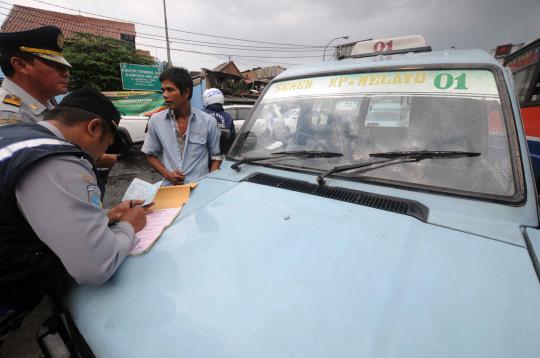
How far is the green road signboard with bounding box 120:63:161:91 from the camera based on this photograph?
14.4m

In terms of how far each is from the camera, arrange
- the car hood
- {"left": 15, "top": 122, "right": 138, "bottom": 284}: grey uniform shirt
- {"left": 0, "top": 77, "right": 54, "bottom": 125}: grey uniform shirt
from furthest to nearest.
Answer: {"left": 0, "top": 77, "right": 54, "bottom": 125}: grey uniform shirt → {"left": 15, "top": 122, "right": 138, "bottom": 284}: grey uniform shirt → the car hood

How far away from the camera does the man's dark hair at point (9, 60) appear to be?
1.91 m

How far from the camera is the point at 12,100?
1886mm

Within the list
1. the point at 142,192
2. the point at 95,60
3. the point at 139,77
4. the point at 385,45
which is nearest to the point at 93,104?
the point at 142,192

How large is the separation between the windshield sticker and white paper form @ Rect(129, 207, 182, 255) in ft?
3.89

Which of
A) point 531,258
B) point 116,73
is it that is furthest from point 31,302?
point 116,73

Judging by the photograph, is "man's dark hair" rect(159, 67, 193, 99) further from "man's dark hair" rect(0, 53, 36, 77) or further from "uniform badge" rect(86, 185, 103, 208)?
"uniform badge" rect(86, 185, 103, 208)

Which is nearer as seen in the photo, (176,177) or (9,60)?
(9,60)

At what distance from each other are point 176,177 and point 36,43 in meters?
1.41

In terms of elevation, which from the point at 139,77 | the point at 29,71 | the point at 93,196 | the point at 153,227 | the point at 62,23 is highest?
the point at 62,23

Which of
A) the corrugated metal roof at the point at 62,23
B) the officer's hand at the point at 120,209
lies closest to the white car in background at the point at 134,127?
the officer's hand at the point at 120,209

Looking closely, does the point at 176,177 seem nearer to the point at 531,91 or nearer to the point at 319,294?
the point at 319,294

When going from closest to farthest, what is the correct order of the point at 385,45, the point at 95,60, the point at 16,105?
the point at 16,105, the point at 385,45, the point at 95,60

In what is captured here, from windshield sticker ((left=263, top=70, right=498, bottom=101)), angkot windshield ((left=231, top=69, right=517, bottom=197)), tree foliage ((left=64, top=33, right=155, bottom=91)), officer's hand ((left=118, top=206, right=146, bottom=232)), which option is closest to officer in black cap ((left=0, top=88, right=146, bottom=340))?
officer's hand ((left=118, top=206, right=146, bottom=232))
